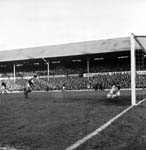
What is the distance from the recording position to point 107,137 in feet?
17.1

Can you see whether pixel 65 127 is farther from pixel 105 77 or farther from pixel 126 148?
pixel 105 77

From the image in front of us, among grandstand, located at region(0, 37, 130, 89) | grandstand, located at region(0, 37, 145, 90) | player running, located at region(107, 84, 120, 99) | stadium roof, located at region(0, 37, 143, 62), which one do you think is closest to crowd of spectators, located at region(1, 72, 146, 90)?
grandstand, located at region(0, 37, 145, 90)

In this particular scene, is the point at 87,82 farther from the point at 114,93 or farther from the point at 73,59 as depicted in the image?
the point at 114,93

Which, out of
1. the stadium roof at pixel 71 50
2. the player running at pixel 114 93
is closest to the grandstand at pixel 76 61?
the stadium roof at pixel 71 50

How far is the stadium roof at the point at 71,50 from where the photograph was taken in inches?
1327

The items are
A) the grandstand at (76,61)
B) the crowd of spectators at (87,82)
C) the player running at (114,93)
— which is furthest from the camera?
the grandstand at (76,61)

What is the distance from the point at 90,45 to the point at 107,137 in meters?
33.0

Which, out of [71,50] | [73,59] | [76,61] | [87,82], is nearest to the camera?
[87,82]

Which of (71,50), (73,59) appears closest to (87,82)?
(73,59)

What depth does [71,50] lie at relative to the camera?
37062mm

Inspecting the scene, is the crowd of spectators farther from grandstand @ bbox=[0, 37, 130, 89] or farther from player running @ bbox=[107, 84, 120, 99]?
player running @ bbox=[107, 84, 120, 99]

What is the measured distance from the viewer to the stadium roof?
111 ft

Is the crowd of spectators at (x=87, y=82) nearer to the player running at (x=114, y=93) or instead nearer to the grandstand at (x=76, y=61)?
the grandstand at (x=76, y=61)

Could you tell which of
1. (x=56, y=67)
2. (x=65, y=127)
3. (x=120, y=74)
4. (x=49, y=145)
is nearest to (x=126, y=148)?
(x=49, y=145)
